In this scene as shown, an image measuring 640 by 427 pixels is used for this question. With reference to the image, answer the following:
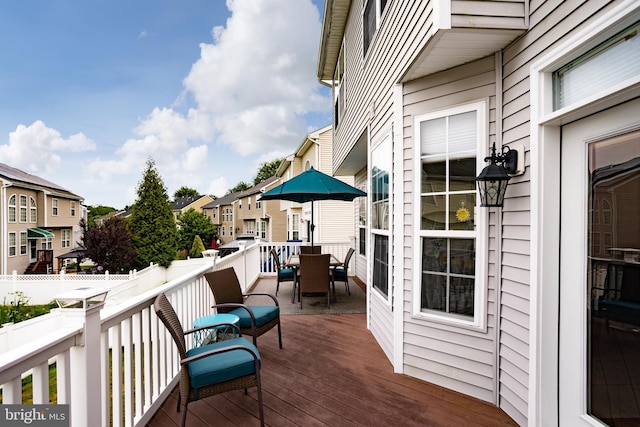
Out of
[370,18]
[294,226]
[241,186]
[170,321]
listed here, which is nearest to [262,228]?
[294,226]

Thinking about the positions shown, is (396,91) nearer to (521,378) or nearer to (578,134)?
(578,134)

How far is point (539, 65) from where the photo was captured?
83.9 inches

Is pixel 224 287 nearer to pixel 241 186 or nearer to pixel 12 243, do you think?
pixel 12 243

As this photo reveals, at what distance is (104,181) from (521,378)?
133 ft

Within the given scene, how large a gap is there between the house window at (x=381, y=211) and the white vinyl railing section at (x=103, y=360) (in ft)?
7.37

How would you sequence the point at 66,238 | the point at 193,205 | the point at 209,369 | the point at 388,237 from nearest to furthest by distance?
the point at 209,369
the point at 388,237
the point at 66,238
the point at 193,205

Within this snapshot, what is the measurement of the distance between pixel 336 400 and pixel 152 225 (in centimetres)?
2037

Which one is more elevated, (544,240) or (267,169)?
(267,169)

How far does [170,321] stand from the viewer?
2.32m

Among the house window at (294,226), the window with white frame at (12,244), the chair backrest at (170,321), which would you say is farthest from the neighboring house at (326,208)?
the window with white frame at (12,244)

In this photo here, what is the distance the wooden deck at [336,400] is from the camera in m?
2.45

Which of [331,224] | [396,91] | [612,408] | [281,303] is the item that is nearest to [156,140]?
[331,224]

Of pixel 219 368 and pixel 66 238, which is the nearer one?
pixel 219 368

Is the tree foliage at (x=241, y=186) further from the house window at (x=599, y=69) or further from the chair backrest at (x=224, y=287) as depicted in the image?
the house window at (x=599, y=69)
